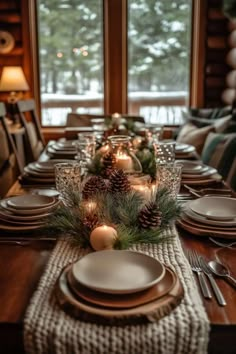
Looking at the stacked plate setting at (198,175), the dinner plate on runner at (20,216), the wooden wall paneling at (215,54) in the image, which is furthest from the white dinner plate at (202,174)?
the wooden wall paneling at (215,54)

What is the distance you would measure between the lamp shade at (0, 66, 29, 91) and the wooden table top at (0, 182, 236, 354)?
4.01 meters

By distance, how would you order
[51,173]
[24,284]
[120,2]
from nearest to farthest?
[24,284] → [51,173] → [120,2]

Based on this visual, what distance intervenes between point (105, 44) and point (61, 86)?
751 millimetres

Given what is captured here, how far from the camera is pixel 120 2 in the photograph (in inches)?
208

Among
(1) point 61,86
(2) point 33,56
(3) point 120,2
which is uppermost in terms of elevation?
(3) point 120,2

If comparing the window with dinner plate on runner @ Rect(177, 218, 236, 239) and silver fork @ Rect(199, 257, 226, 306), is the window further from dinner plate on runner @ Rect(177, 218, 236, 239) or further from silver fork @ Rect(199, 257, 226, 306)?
silver fork @ Rect(199, 257, 226, 306)

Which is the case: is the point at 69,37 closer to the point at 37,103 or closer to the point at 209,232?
the point at 37,103

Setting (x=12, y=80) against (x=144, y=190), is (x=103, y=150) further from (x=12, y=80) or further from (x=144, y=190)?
(x=12, y=80)

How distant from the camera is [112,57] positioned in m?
5.44

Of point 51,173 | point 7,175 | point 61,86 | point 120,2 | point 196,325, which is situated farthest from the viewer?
point 61,86

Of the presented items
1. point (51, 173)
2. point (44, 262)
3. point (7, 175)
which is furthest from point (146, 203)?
point (7, 175)

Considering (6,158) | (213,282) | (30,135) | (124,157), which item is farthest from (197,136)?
(213,282)

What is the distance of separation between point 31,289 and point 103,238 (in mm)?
219

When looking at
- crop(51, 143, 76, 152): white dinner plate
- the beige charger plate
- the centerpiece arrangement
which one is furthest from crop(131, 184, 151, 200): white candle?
crop(51, 143, 76, 152): white dinner plate
